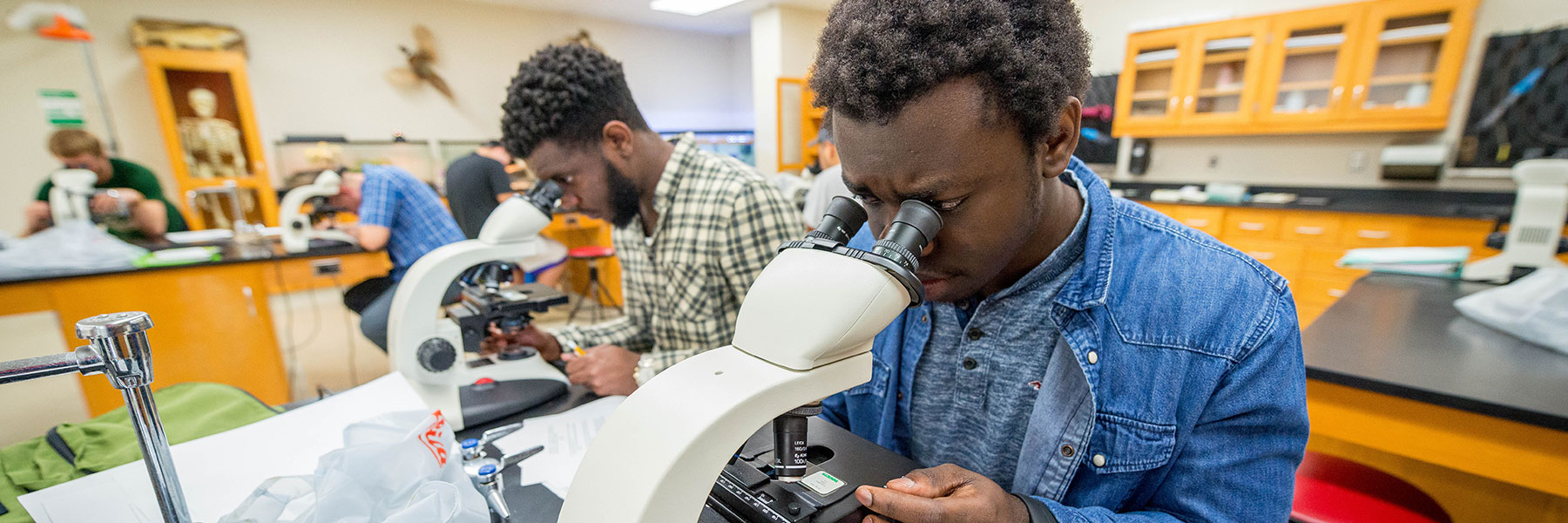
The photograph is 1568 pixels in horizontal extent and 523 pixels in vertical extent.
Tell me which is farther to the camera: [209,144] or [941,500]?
[209,144]

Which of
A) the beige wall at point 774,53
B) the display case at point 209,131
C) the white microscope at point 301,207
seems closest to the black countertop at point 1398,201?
the beige wall at point 774,53

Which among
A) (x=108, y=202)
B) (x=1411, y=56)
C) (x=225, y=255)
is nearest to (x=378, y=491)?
(x=225, y=255)

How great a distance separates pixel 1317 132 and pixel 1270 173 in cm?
40

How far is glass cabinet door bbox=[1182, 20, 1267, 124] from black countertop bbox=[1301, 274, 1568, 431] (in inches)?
123

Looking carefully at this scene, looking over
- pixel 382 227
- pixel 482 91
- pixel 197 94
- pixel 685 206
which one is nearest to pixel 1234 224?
pixel 685 206

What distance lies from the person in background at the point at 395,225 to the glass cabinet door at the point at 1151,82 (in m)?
4.91

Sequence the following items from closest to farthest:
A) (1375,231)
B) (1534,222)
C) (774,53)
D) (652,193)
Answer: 1. (652,193)
2. (1534,222)
3. (1375,231)
4. (774,53)

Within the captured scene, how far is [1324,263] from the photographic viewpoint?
380 cm

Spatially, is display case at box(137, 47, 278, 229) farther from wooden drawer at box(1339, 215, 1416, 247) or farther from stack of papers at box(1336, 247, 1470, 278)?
wooden drawer at box(1339, 215, 1416, 247)

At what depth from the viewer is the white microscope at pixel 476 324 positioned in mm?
1209

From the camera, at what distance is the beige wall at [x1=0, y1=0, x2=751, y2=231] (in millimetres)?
4281

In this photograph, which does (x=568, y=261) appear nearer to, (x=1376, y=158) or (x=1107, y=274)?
(x=1107, y=274)

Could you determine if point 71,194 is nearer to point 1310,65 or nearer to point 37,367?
point 37,367

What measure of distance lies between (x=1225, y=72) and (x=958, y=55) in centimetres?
499
